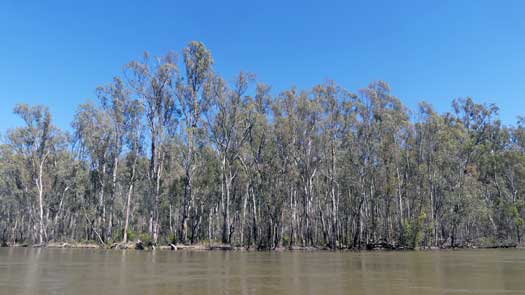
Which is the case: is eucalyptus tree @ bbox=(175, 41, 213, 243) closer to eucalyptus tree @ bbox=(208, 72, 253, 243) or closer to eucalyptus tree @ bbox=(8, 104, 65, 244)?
eucalyptus tree @ bbox=(208, 72, 253, 243)

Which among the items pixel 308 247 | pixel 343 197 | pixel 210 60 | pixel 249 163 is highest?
pixel 210 60

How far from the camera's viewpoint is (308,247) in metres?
39.1

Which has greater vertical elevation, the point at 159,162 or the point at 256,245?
the point at 159,162

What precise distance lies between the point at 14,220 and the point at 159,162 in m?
39.3

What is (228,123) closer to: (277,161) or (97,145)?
(277,161)

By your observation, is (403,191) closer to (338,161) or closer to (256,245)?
(338,161)

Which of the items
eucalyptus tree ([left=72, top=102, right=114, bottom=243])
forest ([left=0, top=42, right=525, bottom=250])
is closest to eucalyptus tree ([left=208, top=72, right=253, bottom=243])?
forest ([left=0, top=42, right=525, bottom=250])

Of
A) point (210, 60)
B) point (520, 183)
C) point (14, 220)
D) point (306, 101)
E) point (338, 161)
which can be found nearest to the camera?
point (306, 101)

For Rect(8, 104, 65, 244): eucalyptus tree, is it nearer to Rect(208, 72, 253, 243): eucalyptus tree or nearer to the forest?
the forest

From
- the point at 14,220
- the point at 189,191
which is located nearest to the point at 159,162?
the point at 189,191

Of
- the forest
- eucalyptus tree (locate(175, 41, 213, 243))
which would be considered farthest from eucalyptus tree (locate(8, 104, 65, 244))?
eucalyptus tree (locate(175, 41, 213, 243))

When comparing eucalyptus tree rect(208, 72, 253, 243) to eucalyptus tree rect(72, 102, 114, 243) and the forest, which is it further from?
eucalyptus tree rect(72, 102, 114, 243)

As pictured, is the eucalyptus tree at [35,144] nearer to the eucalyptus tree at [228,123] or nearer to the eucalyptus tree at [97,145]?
the eucalyptus tree at [97,145]

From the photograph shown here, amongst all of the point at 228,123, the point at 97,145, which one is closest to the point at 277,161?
the point at 228,123
